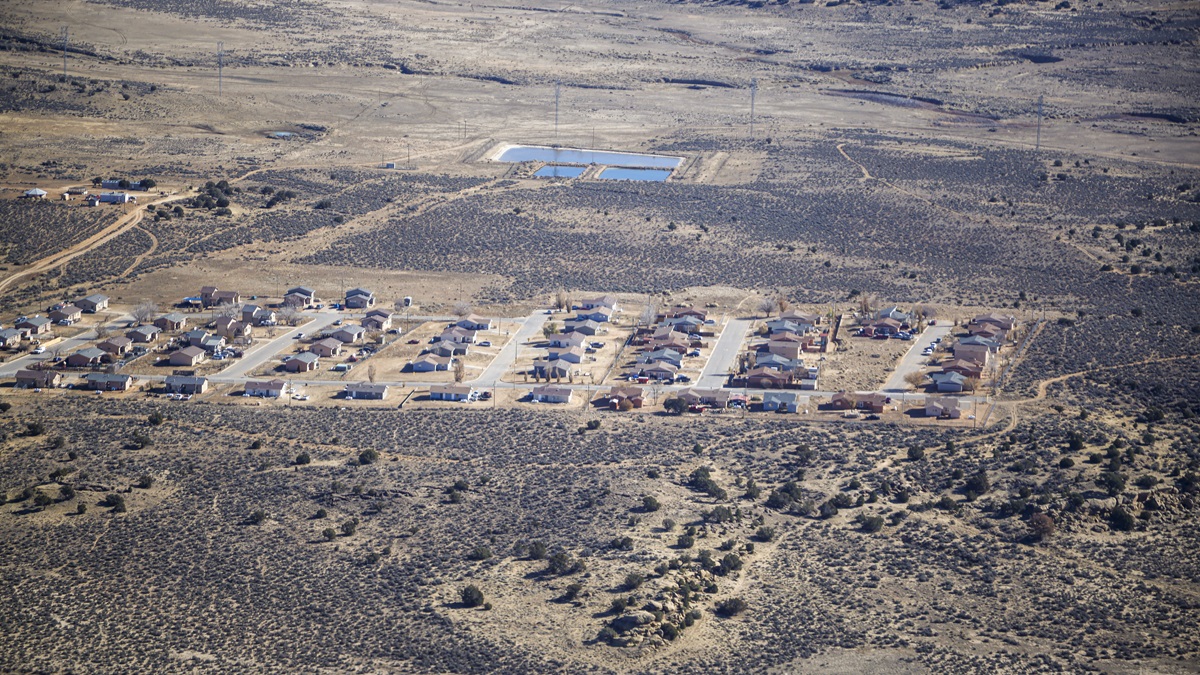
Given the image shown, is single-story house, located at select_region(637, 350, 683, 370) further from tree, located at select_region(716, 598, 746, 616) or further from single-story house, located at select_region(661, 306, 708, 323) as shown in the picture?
tree, located at select_region(716, 598, 746, 616)

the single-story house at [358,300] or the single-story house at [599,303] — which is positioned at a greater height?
the single-story house at [599,303]

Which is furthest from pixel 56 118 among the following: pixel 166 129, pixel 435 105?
pixel 435 105

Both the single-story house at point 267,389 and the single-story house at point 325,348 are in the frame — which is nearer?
the single-story house at point 267,389

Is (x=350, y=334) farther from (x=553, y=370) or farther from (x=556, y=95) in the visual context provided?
(x=556, y=95)

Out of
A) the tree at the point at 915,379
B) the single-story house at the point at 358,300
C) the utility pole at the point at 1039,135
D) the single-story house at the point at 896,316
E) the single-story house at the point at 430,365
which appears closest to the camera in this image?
the tree at the point at 915,379

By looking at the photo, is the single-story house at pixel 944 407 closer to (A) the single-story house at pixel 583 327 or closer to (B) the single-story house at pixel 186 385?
(A) the single-story house at pixel 583 327

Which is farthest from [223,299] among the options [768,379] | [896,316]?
[896,316]

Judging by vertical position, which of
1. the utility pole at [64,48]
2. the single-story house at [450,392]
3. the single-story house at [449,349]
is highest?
the utility pole at [64,48]

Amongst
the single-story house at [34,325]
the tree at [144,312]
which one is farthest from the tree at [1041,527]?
the single-story house at [34,325]
